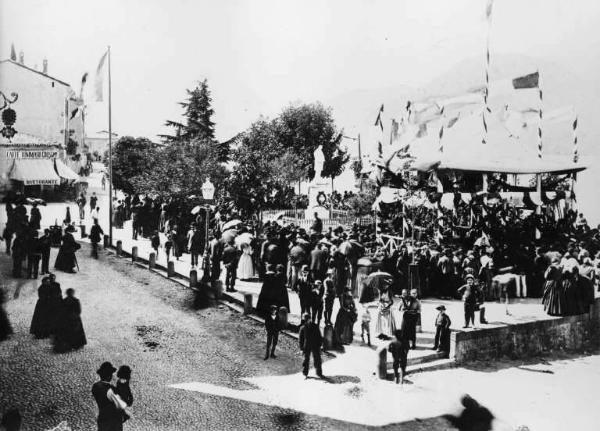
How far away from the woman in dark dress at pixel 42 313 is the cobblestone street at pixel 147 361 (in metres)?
0.13

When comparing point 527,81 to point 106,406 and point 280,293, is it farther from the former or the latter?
point 106,406

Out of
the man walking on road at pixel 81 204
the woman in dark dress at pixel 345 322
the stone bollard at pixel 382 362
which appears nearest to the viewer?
the stone bollard at pixel 382 362

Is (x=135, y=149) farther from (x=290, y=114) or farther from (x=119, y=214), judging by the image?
(x=290, y=114)

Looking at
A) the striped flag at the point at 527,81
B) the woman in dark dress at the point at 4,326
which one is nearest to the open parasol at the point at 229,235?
the woman in dark dress at the point at 4,326

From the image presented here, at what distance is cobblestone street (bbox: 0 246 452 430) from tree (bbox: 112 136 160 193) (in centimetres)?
549

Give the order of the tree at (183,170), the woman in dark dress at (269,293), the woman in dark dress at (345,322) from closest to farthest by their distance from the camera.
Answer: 1. the woman in dark dress at (345,322)
2. the woman in dark dress at (269,293)
3. the tree at (183,170)

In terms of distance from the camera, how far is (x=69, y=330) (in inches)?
356

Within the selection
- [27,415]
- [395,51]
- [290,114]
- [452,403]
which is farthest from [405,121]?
[27,415]

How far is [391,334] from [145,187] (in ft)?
34.4

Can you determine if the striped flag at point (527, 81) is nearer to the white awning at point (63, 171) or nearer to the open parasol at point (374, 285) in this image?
the open parasol at point (374, 285)

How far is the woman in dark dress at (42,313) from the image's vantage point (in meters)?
9.02

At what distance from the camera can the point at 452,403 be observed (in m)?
8.65

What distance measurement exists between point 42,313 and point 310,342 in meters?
4.71

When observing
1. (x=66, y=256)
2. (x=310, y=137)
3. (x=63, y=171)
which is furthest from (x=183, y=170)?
(x=310, y=137)
